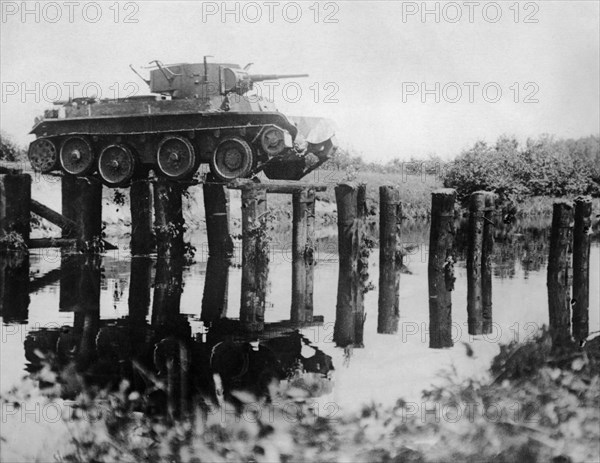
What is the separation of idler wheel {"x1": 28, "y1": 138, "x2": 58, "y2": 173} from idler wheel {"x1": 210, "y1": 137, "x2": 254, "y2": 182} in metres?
3.36

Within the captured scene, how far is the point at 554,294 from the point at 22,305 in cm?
677

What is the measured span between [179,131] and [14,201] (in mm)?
3276

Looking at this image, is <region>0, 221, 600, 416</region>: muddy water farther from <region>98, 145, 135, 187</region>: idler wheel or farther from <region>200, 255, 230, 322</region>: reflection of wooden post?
<region>98, 145, 135, 187</region>: idler wheel

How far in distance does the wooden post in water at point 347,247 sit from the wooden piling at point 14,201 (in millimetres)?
6211

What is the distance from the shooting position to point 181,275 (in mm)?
13727

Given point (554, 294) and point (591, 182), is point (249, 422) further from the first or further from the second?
point (591, 182)

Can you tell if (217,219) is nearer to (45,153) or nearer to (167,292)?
(45,153)

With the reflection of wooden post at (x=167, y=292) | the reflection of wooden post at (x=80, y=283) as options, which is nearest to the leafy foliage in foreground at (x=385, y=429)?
the reflection of wooden post at (x=167, y=292)

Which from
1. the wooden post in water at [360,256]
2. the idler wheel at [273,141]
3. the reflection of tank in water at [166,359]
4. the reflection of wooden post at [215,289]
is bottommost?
the reflection of tank in water at [166,359]

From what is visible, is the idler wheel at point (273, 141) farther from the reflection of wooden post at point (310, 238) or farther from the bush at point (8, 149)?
the bush at point (8, 149)

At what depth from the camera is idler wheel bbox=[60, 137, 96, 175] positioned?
15930mm

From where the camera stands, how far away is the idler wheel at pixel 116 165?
1562 cm

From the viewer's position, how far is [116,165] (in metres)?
15.7

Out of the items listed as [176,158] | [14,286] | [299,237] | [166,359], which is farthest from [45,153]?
[166,359]
